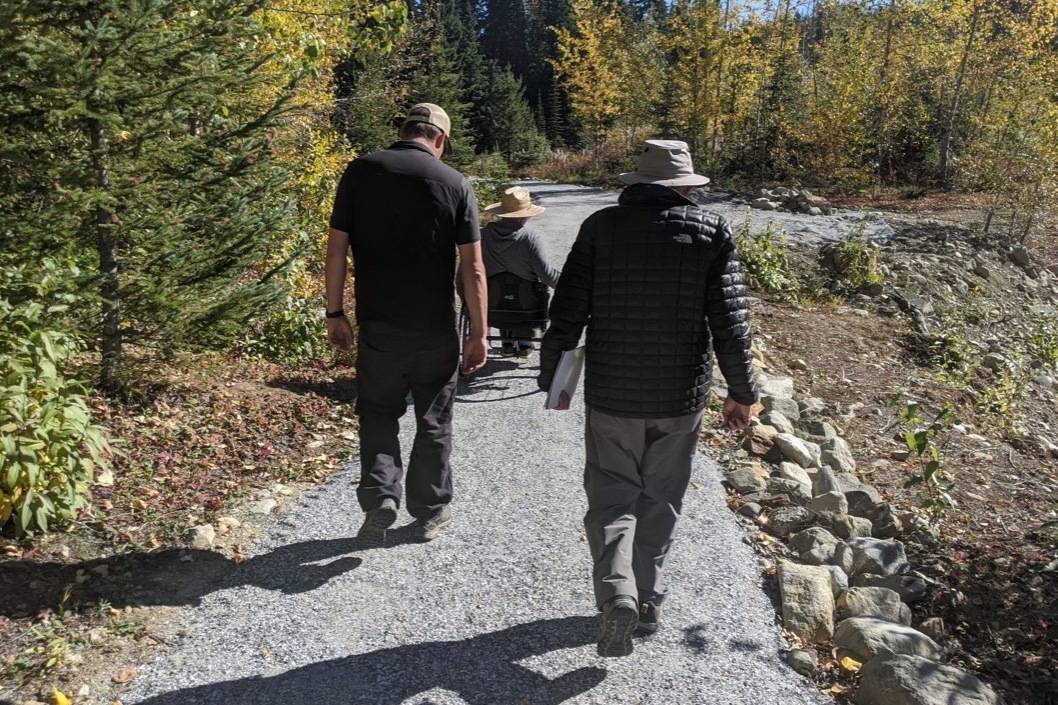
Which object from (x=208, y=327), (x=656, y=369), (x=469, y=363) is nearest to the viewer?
(x=656, y=369)

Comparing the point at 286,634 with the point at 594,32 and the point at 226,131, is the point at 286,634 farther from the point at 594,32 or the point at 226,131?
the point at 594,32

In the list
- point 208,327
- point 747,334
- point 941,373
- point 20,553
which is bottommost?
point 941,373

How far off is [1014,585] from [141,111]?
20.1 ft

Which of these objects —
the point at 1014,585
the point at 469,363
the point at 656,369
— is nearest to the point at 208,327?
the point at 469,363

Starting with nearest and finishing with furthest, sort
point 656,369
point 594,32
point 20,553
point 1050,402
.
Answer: point 656,369 < point 20,553 < point 1050,402 < point 594,32

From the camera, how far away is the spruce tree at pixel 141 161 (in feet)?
15.2

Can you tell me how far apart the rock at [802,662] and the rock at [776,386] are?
3.86 metres

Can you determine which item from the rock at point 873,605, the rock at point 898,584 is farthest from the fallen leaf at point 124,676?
the rock at point 898,584

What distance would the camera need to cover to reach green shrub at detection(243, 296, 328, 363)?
24.4ft

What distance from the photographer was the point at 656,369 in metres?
3.28

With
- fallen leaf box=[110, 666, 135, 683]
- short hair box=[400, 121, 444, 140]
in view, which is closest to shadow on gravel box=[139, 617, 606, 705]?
fallen leaf box=[110, 666, 135, 683]

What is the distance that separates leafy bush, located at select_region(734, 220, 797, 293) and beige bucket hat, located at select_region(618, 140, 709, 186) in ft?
28.0

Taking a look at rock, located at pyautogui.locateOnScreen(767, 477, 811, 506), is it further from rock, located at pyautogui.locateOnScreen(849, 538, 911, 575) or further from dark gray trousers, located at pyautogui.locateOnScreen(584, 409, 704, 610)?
dark gray trousers, located at pyautogui.locateOnScreen(584, 409, 704, 610)

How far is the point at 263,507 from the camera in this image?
186 inches
